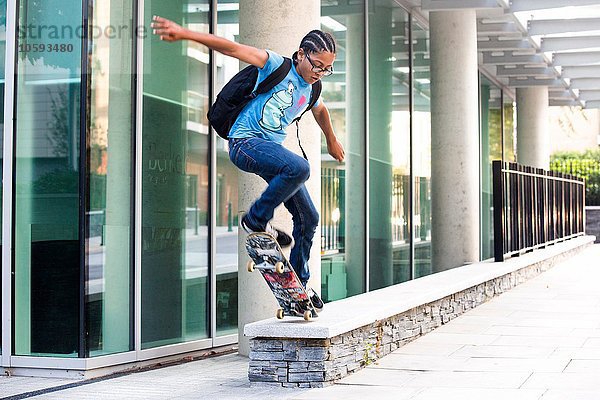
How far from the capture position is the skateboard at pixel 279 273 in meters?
6.52

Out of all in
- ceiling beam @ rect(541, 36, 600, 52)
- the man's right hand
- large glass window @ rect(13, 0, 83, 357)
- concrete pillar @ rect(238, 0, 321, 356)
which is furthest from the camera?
ceiling beam @ rect(541, 36, 600, 52)

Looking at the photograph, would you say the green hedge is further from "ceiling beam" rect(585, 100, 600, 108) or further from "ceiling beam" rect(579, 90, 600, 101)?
"ceiling beam" rect(579, 90, 600, 101)

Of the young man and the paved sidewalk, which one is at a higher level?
the young man

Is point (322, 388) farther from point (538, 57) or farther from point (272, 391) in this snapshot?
point (538, 57)

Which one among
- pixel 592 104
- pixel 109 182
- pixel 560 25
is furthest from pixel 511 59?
pixel 109 182

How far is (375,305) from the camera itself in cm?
847

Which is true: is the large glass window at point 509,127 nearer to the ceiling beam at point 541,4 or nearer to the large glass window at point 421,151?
the large glass window at point 421,151

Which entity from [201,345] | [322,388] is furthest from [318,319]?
[201,345]

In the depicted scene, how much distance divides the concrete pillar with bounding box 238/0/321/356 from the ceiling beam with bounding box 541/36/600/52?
11.2m

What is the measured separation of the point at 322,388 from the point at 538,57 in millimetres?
14841

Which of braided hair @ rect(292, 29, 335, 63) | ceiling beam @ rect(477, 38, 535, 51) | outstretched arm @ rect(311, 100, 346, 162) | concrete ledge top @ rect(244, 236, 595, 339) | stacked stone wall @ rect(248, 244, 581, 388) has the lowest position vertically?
stacked stone wall @ rect(248, 244, 581, 388)

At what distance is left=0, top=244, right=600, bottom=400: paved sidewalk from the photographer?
683cm

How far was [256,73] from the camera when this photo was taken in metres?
6.48

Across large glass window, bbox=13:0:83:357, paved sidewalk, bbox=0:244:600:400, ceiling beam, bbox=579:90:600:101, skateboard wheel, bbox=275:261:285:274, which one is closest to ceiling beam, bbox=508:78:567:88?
ceiling beam, bbox=579:90:600:101
